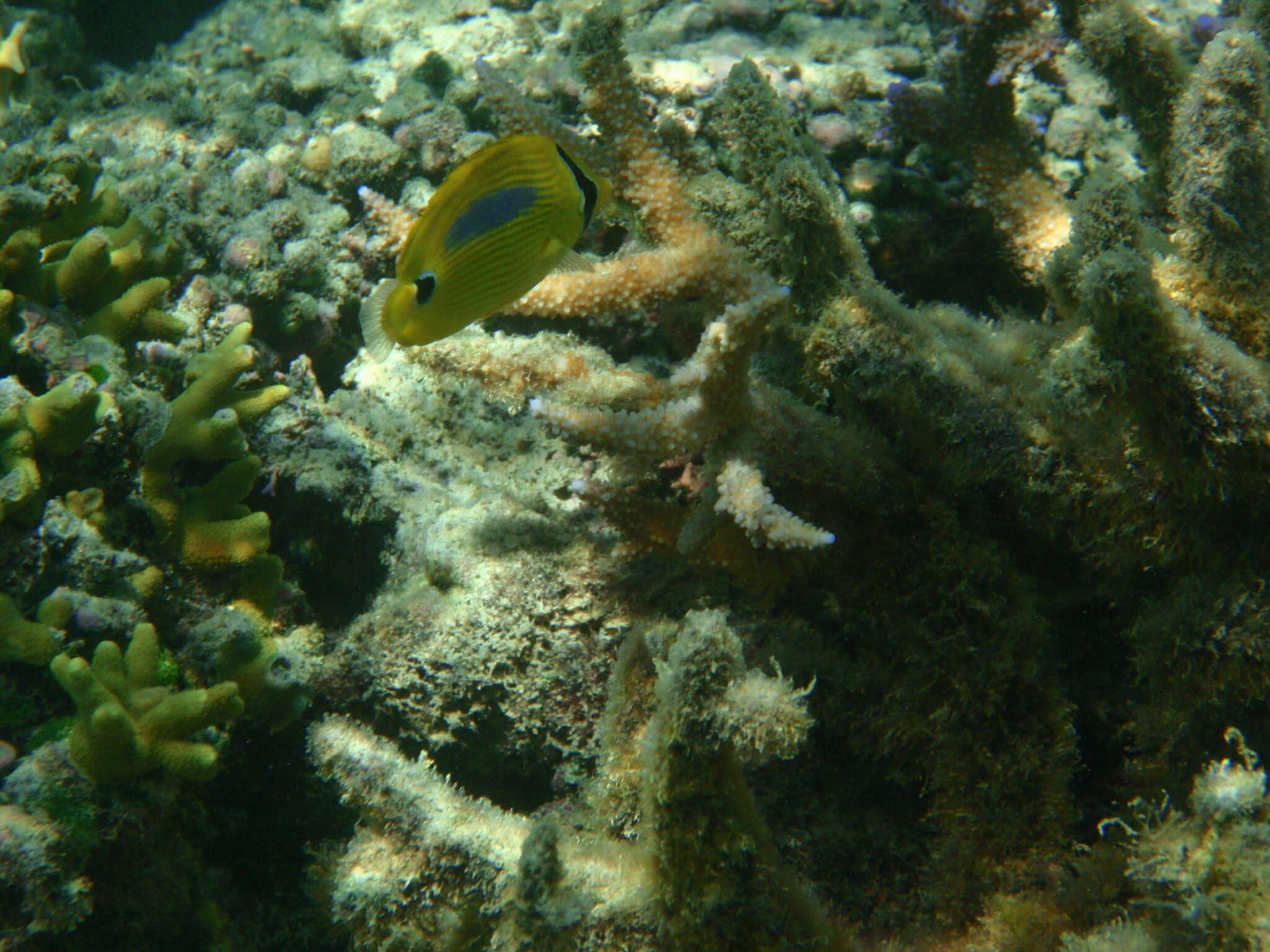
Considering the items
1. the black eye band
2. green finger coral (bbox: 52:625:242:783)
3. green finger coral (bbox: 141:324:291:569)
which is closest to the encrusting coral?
green finger coral (bbox: 52:625:242:783)

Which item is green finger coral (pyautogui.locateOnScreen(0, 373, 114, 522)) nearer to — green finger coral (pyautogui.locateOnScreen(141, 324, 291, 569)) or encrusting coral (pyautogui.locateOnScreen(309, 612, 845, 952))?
green finger coral (pyautogui.locateOnScreen(141, 324, 291, 569))

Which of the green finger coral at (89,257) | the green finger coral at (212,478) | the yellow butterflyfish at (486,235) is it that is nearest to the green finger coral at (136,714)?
the green finger coral at (212,478)

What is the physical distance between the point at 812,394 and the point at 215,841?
256cm

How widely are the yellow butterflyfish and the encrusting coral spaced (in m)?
1.00

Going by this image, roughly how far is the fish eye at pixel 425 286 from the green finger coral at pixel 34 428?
3.98 feet

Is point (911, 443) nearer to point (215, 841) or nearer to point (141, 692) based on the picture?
point (141, 692)

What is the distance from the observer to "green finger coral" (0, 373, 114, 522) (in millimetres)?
1919

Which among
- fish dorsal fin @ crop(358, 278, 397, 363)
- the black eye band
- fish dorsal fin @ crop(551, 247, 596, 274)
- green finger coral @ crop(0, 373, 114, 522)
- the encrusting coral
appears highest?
the black eye band

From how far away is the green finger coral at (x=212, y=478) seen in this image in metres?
2.26

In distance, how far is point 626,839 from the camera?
196cm

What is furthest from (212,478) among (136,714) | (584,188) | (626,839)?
(626,839)

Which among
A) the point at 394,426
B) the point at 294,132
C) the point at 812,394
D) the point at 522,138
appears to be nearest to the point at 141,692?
the point at 394,426

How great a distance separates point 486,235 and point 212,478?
1.53 meters

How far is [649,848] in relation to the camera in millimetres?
1608
